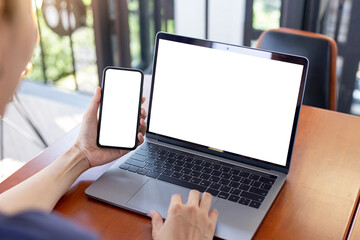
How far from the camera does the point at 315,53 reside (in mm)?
1784

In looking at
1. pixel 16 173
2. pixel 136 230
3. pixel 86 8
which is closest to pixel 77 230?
pixel 136 230

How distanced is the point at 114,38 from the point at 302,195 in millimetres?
2152

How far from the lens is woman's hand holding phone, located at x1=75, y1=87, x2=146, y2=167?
3.81 feet

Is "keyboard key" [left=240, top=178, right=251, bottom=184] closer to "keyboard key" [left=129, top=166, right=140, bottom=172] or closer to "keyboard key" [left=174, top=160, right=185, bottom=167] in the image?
"keyboard key" [left=174, top=160, right=185, bottom=167]

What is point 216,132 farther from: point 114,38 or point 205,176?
point 114,38

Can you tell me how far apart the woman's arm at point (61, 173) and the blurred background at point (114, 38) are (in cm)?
122

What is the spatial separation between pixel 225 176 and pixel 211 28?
176 centimetres

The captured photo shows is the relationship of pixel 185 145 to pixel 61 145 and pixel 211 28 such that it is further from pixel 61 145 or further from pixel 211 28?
pixel 211 28

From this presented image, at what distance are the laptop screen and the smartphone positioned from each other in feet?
0.25

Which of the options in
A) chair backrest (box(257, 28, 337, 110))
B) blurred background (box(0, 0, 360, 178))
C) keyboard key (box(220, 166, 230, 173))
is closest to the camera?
keyboard key (box(220, 166, 230, 173))

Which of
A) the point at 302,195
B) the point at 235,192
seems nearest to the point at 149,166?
the point at 235,192

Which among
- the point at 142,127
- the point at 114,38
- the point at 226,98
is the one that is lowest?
the point at 114,38

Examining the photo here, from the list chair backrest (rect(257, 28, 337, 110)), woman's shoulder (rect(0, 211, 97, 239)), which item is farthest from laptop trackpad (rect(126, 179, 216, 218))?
chair backrest (rect(257, 28, 337, 110))

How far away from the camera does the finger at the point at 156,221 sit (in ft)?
3.12
